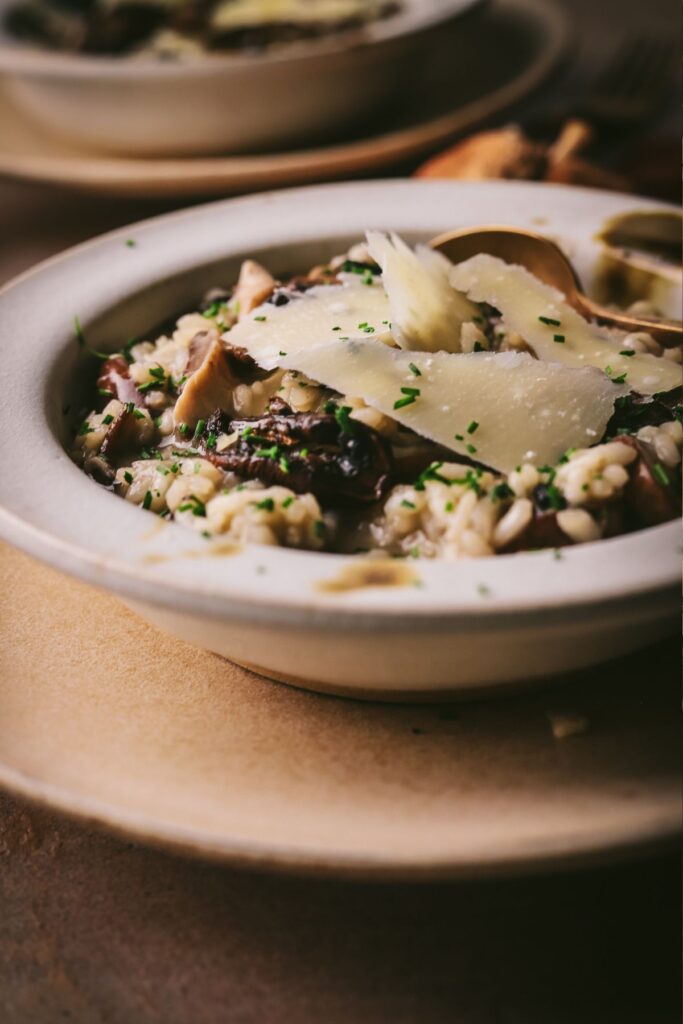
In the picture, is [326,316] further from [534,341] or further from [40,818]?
[40,818]

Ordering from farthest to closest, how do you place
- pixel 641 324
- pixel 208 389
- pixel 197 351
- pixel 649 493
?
pixel 641 324
pixel 197 351
pixel 208 389
pixel 649 493

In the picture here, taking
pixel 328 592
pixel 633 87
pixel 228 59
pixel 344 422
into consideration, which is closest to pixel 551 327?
pixel 344 422

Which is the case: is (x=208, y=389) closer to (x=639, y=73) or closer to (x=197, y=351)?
(x=197, y=351)

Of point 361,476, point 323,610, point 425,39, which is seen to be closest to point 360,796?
point 323,610

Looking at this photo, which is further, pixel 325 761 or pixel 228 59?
pixel 228 59

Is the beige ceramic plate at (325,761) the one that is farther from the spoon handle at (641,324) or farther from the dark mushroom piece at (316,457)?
the spoon handle at (641,324)

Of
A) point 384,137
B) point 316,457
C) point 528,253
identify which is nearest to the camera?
point 316,457

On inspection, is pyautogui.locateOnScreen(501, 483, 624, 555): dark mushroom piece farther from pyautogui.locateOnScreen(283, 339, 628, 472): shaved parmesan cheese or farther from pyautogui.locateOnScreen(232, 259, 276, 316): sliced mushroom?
pyautogui.locateOnScreen(232, 259, 276, 316): sliced mushroom

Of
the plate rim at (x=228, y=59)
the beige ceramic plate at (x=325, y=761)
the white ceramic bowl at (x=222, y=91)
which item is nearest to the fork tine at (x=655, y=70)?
the plate rim at (x=228, y=59)
